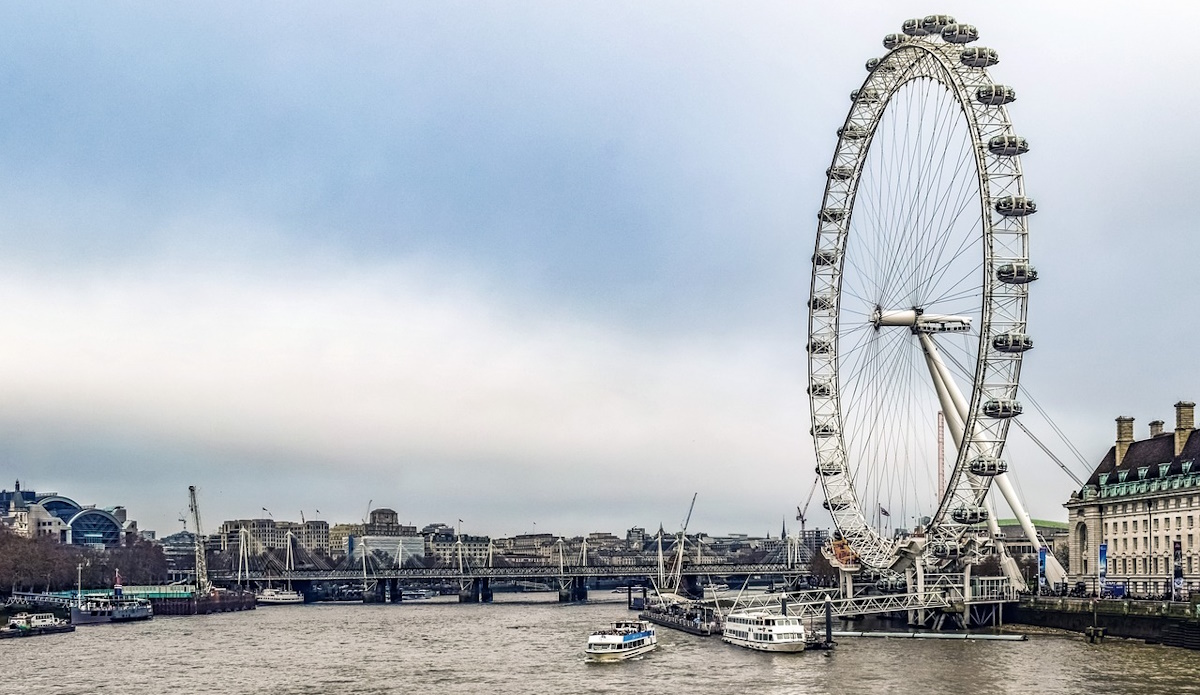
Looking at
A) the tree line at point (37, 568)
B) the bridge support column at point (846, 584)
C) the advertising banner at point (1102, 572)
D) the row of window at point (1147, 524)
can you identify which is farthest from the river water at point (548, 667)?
the tree line at point (37, 568)

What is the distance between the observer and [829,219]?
96500mm

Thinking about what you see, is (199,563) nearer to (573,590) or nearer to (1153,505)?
(573,590)

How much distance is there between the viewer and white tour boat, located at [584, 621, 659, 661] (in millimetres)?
75188

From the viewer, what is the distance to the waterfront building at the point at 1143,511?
82812 millimetres

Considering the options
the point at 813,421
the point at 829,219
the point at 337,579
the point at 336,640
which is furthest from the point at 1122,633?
the point at 337,579

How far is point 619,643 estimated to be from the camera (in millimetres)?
75688

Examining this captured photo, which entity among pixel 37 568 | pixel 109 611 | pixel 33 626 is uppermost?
pixel 37 568

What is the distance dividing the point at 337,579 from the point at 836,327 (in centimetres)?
11140

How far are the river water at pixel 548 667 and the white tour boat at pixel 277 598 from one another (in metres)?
85.9

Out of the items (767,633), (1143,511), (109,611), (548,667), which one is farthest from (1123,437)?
(109,611)

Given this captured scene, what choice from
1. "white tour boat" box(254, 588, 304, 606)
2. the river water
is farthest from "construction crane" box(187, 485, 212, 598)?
the river water

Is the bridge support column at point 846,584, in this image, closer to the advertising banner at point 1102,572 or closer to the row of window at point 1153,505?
the advertising banner at point 1102,572

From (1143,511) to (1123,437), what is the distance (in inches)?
296

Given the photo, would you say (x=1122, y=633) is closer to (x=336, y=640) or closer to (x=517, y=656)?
(x=517, y=656)
